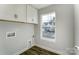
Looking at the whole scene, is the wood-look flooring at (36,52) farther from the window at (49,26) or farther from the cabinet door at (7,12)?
the cabinet door at (7,12)

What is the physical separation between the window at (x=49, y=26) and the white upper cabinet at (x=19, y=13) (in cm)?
9

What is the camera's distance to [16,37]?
2.52 feet

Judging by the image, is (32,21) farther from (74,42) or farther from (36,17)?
(74,42)

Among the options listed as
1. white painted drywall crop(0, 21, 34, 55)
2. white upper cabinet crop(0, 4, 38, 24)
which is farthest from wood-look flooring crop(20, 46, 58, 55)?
white upper cabinet crop(0, 4, 38, 24)

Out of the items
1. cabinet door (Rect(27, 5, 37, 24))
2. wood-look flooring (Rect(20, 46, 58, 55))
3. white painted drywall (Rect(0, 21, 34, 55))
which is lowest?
wood-look flooring (Rect(20, 46, 58, 55))

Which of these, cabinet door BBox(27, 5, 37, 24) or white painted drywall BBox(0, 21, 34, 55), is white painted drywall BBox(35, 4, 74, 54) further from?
white painted drywall BBox(0, 21, 34, 55)

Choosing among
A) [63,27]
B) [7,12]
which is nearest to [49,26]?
[63,27]

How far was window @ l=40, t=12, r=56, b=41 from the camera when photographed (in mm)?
746

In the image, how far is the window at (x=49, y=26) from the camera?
746mm

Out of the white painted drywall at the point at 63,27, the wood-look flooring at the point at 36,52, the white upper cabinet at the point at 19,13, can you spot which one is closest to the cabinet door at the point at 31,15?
the white upper cabinet at the point at 19,13

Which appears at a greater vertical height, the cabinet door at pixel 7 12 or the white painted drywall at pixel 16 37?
the cabinet door at pixel 7 12

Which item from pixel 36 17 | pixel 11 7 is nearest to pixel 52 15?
pixel 36 17

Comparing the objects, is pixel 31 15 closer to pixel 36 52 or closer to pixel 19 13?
pixel 19 13

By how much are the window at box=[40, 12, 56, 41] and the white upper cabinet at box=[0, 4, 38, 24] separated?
9cm
